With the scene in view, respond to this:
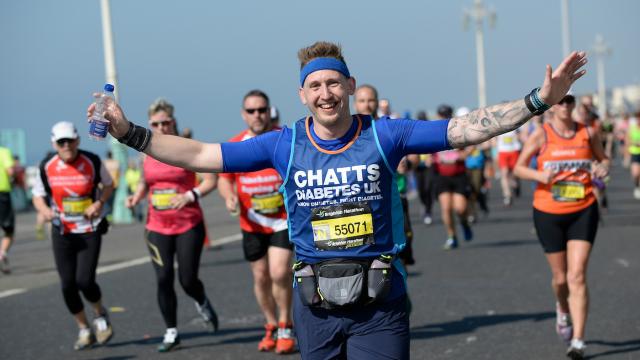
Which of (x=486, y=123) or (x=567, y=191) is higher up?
(x=486, y=123)

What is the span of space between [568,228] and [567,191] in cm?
30

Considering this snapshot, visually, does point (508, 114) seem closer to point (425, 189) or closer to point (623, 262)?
point (623, 262)

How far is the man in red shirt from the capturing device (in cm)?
857

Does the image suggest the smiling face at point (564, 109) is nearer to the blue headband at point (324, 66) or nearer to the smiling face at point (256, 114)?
the smiling face at point (256, 114)

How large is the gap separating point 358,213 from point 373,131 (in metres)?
0.38

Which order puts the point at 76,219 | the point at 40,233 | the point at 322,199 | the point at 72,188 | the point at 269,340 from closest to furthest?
the point at 322,199 < the point at 269,340 < the point at 76,219 < the point at 72,188 < the point at 40,233

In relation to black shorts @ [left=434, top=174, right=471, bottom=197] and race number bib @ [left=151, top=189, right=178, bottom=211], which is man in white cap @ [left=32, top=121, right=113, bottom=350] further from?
black shorts @ [left=434, top=174, right=471, bottom=197]

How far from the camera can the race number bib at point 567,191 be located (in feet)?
26.9

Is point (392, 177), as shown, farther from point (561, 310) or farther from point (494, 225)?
point (494, 225)

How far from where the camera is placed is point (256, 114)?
866cm

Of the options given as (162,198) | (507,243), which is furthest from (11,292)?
(507,243)

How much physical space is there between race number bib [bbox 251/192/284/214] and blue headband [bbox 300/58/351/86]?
12.6ft

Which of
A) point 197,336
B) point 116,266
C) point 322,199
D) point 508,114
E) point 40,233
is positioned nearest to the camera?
point 508,114

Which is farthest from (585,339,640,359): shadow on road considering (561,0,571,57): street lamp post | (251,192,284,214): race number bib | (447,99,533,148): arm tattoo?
(561,0,571,57): street lamp post
